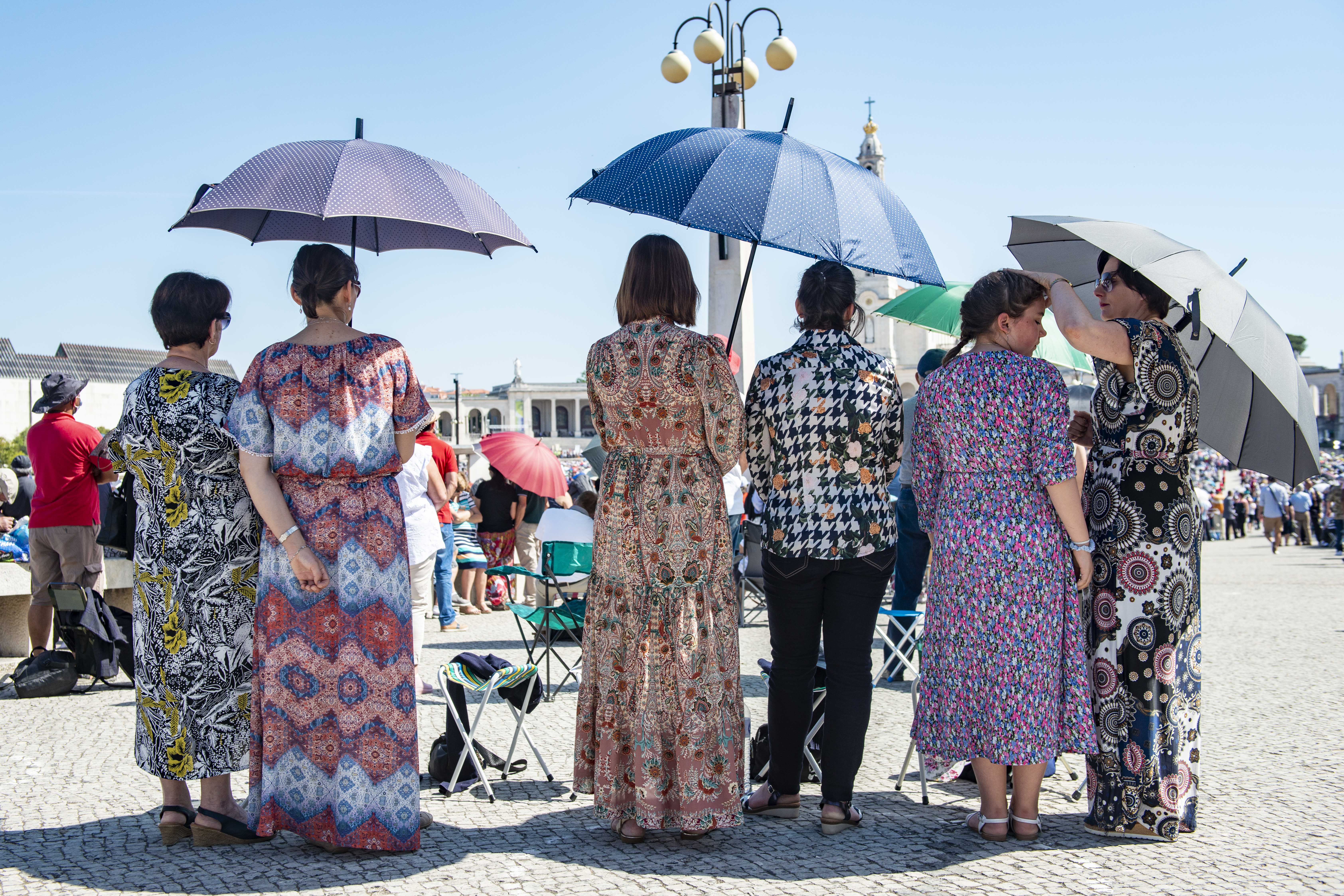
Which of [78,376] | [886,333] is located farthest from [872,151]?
[78,376]

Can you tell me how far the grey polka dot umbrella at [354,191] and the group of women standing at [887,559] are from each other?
2.55 ft

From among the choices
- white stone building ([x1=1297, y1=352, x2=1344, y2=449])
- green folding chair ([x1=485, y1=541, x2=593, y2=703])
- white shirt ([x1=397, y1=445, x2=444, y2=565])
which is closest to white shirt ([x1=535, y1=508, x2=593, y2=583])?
green folding chair ([x1=485, y1=541, x2=593, y2=703])

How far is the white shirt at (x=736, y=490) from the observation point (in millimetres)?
7652

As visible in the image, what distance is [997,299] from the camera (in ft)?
11.6

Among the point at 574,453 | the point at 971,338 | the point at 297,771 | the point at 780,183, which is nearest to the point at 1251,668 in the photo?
the point at 971,338

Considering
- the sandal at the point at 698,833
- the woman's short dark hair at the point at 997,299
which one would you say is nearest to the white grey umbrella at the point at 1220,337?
the woman's short dark hair at the point at 997,299

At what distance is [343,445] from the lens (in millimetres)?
3256

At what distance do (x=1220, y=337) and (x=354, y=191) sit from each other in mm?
2841

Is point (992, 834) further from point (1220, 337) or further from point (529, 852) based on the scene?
point (1220, 337)

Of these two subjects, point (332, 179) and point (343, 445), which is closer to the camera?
point (343, 445)

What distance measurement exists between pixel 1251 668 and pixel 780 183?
18.1 feet

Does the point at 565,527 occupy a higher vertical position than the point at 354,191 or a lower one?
lower

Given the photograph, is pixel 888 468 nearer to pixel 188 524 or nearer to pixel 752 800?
pixel 752 800

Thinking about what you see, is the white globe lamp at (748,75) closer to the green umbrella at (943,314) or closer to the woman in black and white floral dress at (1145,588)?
the green umbrella at (943,314)
